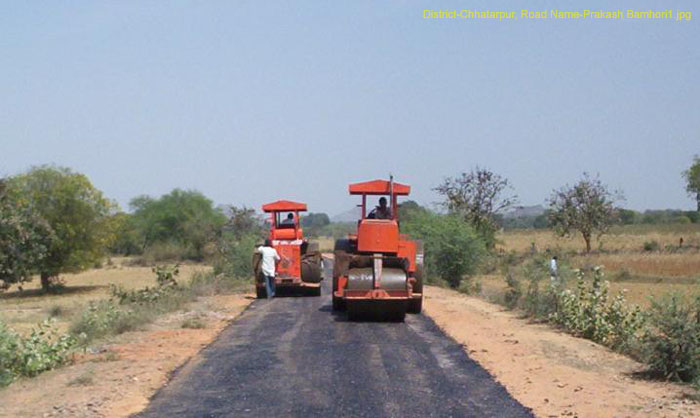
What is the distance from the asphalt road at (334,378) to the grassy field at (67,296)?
9741 millimetres

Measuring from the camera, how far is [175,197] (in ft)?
295

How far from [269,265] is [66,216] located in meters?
28.8

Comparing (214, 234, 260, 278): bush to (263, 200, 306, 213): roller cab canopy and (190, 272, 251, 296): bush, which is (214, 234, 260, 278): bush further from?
(263, 200, 306, 213): roller cab canopy

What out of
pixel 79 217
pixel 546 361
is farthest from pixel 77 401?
pixel 79 217

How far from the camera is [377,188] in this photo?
19.5 m

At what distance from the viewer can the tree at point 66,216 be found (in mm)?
48219

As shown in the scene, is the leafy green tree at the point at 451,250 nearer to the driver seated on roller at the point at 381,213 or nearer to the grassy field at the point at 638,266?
the grassy field at the point at 638,266

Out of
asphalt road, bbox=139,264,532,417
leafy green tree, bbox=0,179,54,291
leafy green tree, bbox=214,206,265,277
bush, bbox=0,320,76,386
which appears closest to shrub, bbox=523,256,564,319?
asphalt road, bbox=139,264,532,417

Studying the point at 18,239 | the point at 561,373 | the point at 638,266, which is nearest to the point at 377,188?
the point at 561,373

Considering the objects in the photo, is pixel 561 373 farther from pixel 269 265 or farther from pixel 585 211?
pixel 585 211

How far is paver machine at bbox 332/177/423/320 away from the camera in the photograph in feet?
58.3

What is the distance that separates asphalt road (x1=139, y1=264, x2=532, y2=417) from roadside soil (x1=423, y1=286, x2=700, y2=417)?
0.36 m

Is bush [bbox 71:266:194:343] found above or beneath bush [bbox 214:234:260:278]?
beneath

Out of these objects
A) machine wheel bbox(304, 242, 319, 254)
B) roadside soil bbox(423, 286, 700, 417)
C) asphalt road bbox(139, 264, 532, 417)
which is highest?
machine wheel bbox(304, 242, 319, 254)
